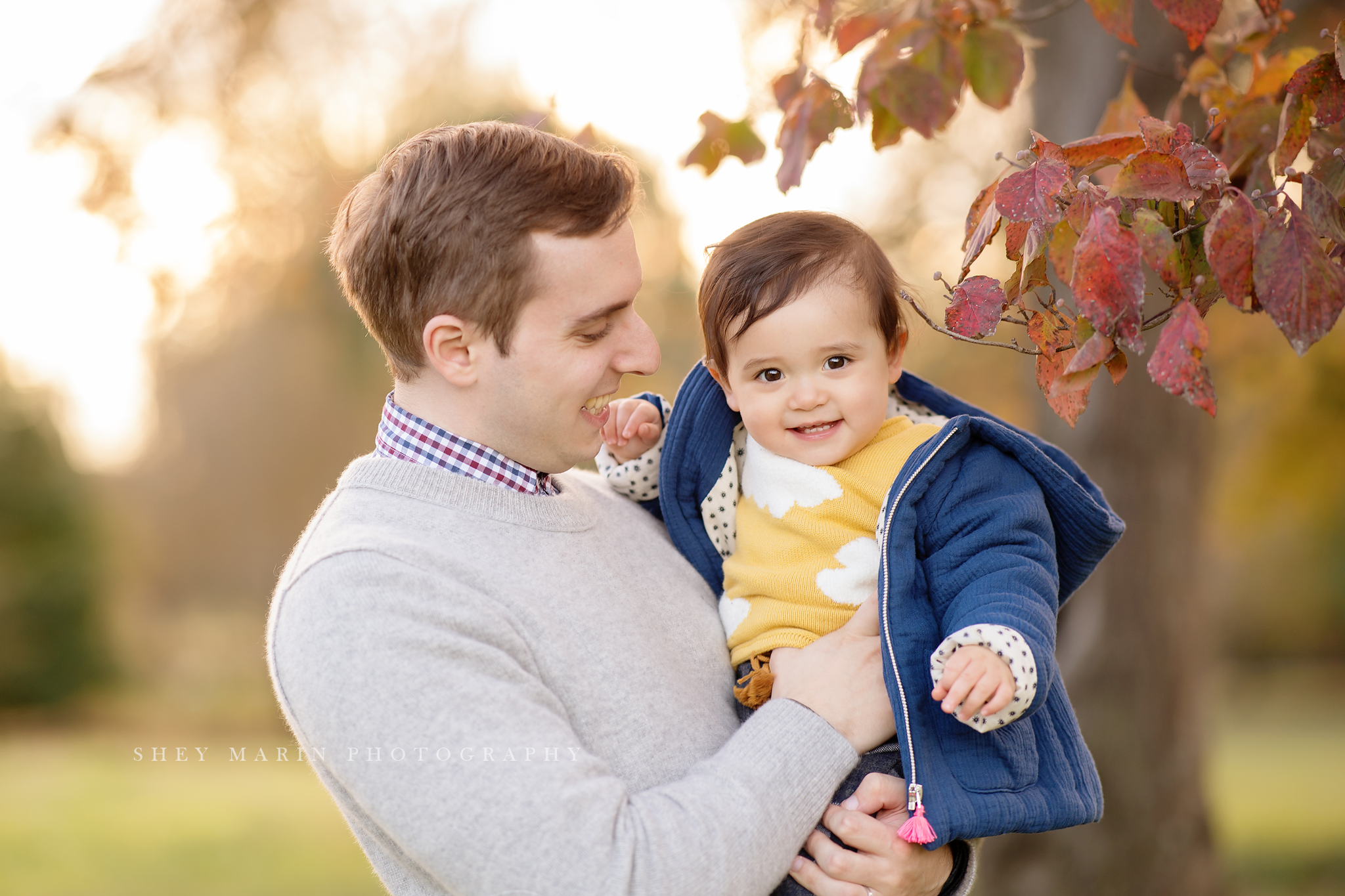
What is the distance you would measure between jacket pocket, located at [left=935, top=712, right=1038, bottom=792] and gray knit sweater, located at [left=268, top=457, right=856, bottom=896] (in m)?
0.17

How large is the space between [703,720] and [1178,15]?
55.2 inches

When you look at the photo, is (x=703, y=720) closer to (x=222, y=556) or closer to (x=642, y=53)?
(x=642, y=53)

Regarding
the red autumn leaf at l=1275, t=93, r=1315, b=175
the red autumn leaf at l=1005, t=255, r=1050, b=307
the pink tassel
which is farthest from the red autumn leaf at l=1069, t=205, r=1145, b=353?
the pink tassel

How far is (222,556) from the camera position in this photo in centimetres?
1819

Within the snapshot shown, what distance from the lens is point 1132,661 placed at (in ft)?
13.7

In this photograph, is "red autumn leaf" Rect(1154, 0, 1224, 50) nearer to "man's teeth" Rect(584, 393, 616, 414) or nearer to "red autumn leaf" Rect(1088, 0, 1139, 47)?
"red autumn leaf" Rect(1088, 0, 1139, 47)

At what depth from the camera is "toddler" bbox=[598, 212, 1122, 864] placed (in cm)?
169

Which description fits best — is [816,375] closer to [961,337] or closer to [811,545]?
[811,545]

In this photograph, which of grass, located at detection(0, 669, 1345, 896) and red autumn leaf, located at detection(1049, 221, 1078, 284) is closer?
red autumn leaf, located at detection(1049, 221, 1078, 284)

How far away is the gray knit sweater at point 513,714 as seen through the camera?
1425 mm

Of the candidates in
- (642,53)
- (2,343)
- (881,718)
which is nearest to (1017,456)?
(881,718)

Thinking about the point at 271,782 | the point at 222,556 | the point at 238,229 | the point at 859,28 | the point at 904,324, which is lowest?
the point at 222,556

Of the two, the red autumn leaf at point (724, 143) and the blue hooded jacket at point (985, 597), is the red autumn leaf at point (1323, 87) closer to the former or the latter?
the blue hooded jacket at point (985, 597)

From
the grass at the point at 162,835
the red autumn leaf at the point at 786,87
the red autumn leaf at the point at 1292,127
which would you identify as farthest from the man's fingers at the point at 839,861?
the grass at the point at 162,835
